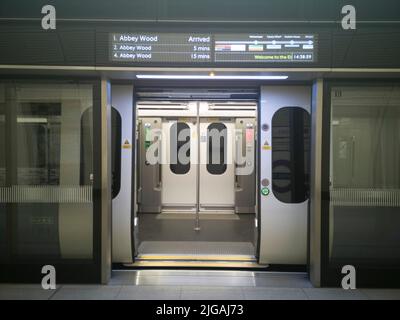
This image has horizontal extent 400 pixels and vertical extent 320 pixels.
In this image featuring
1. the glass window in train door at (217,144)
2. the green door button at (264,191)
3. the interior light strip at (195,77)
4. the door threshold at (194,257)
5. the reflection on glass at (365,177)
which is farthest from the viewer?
the glass window in train door at (217,144)

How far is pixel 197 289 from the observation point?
167 inches

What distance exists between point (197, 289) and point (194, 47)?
9.24 ft

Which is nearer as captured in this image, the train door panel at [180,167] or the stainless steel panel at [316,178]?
the stainless steel panel at [316,178]

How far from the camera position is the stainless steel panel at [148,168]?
8.30m

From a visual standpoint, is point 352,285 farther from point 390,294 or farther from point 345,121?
point 345,121

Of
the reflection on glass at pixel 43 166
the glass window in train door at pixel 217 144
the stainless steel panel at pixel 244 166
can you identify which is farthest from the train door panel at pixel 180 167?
the reflection on glass at pixel 43 166

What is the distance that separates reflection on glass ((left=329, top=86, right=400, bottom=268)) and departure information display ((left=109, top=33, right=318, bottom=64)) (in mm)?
A: 1084

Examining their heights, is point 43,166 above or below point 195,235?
above

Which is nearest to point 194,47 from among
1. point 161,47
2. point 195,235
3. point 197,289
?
point 161,47

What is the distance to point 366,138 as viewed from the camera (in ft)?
14.8

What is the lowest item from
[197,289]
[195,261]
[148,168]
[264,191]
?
[197,289]

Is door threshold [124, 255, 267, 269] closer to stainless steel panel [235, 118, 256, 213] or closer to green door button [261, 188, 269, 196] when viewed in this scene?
green door button [261, 188, 269, 196]

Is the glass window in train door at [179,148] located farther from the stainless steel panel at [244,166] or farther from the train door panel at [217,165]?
the stainless steel panel at [244,166]

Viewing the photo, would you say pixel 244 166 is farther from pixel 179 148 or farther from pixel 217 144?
pixel 179 148
